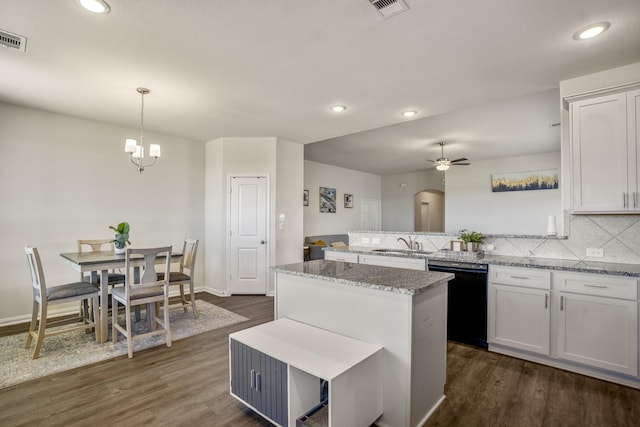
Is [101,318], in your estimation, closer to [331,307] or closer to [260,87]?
[331,307]

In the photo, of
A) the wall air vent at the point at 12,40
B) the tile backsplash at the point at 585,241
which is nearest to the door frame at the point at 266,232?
the wall air vent at the point at 12,40

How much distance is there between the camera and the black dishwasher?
304cm

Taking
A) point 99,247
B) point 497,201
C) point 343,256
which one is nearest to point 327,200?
point 497,201

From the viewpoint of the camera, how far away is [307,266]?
8.19 feet

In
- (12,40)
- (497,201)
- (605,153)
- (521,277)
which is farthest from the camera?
(497,201)

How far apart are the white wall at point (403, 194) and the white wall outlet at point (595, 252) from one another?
6.62m

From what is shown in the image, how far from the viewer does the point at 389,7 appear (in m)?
2.01

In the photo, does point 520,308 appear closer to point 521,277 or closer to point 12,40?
point 521,277

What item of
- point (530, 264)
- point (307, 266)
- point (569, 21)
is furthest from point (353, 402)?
point (569, 21)

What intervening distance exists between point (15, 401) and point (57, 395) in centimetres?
24

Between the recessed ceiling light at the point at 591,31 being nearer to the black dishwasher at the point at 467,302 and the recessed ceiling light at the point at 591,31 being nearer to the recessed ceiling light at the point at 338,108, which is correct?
the black dishwasher at the point at 467,302

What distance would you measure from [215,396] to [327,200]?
653 centimetres

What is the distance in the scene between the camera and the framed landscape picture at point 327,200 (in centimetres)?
836

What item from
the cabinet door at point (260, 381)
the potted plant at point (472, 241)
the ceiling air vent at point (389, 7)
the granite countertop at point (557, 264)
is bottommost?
the cabinet door at point (260, 381)
